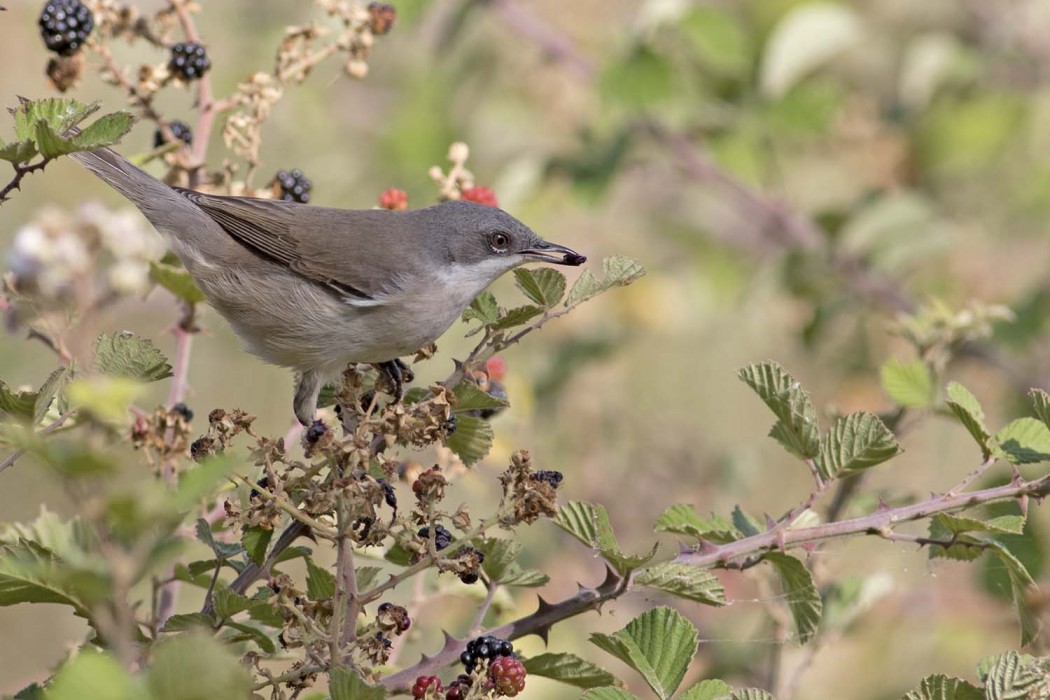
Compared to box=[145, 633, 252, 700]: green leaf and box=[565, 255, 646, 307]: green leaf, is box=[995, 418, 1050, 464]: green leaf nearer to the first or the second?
box=[565, 255, 646, 307]: green leaf

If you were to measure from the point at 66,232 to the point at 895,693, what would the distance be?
379 centimetres

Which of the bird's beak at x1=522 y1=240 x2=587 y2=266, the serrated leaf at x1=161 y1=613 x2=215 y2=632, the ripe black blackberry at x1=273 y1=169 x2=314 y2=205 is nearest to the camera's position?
the serrated leaf at x1=161 y1=613 x2=215 y2=632

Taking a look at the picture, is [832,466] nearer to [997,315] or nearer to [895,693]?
[997,315]

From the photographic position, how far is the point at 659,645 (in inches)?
90.5

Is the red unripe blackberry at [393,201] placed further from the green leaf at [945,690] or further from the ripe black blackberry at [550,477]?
the green leaf at [945,690]

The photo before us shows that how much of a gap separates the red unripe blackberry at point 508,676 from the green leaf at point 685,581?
35cm

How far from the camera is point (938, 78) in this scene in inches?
226

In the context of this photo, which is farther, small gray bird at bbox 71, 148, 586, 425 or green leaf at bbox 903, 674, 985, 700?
small gray bird at bbox 71, 148, 586, 425

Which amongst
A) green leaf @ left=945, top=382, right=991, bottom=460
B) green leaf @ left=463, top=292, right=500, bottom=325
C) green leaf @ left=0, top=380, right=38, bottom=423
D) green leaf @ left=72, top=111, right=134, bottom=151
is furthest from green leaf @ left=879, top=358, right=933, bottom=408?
green leaf @ left=0, top=380, right=38, bottom=423

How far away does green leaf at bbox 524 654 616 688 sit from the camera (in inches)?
94.7

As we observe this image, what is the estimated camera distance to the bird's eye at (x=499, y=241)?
13.8 feet

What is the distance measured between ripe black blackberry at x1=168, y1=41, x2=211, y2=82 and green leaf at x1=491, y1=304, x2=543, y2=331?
4.13 ft

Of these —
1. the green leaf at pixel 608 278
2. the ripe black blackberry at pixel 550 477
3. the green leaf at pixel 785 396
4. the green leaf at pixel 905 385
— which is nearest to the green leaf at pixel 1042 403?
the green leaf at pixel 785 396

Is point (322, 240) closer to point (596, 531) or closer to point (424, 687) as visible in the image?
point (596, 531)
